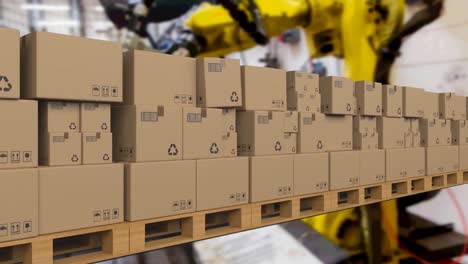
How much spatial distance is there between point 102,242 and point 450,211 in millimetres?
4245

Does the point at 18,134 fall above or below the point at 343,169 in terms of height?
above

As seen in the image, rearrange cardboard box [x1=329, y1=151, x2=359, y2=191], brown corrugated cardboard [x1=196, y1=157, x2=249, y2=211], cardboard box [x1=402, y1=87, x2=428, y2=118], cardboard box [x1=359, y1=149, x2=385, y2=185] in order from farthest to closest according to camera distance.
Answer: cardboard box [x1=402, y1=87, x2=428, y2=118] → cardboard box [x1=359, y1=149, x2=385, y2=185] → cardboard box [x1=329, y1=151, x2=359, y2=191] → brown corrugated cardboard [x1=196, y1=157, x2=249, y2=211]

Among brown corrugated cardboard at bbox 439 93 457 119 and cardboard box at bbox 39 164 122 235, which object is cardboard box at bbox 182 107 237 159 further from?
brown corrugated cardboard at bbox 439 93 457 119

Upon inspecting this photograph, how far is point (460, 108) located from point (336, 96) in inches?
70.9

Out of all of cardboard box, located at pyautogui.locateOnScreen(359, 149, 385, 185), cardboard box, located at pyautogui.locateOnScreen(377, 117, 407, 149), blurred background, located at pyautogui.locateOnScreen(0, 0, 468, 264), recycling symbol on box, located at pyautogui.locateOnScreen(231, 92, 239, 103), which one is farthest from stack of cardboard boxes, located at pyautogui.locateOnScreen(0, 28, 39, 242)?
blurred background, located at pyautogui.locateOnScreen(0, 0, 468, 264)

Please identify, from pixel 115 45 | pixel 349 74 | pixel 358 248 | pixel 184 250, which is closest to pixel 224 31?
pixel 349 74

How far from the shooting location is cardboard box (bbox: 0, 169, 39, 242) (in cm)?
147

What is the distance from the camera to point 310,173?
2.53m

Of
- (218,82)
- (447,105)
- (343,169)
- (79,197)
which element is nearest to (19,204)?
(79,197)

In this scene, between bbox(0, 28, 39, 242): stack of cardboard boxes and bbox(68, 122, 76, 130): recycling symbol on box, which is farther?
bbox(68, 122, 76, 130): recycling symbol on box

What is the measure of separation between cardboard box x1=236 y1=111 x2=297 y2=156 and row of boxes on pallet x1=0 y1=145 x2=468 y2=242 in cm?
6

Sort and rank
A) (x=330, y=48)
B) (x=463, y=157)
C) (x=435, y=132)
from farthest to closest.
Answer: (x=330, y=48), (x=463, y=157), (x=435, y=132)

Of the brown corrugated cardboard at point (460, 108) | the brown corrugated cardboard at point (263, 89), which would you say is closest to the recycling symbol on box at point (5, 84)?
the brown corrugated cardboard at point (263, 89)

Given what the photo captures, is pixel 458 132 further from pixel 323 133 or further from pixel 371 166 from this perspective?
pixel 323 133
